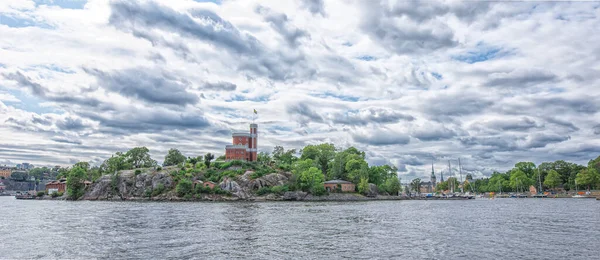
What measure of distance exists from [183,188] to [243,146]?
43583 millimetres

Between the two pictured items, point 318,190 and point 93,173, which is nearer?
point 318,190

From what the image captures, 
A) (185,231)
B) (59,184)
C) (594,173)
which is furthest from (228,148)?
(594,173)

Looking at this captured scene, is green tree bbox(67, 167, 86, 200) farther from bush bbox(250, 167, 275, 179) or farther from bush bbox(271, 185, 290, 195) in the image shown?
bush bbox(271, 185, 290, 195)

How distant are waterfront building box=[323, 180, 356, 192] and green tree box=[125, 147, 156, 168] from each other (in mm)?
81675

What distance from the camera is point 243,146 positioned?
174m

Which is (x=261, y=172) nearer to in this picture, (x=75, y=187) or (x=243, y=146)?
(x=243, y=146)

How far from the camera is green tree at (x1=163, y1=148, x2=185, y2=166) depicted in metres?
186

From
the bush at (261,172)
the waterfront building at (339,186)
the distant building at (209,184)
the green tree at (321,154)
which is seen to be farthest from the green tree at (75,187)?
the green tree at (321,154)

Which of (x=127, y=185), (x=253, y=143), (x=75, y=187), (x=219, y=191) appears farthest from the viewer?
(x=253, y=143)

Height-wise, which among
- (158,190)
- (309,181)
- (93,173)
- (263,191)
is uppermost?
(93,173)

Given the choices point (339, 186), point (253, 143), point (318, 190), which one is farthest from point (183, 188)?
point (339, 186)

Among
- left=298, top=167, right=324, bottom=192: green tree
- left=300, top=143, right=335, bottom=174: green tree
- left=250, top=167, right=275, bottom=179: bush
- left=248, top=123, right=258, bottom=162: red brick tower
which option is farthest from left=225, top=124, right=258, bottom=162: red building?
left=298, top=167, right=324, bottom=192: green tree

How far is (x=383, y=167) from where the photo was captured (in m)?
180

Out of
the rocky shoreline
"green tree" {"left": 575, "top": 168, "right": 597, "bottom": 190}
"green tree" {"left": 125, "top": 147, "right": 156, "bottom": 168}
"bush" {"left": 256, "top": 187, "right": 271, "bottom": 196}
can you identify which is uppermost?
"green tree" {"left": 125, "top": 147, "right": 156, "bottom": 168}
